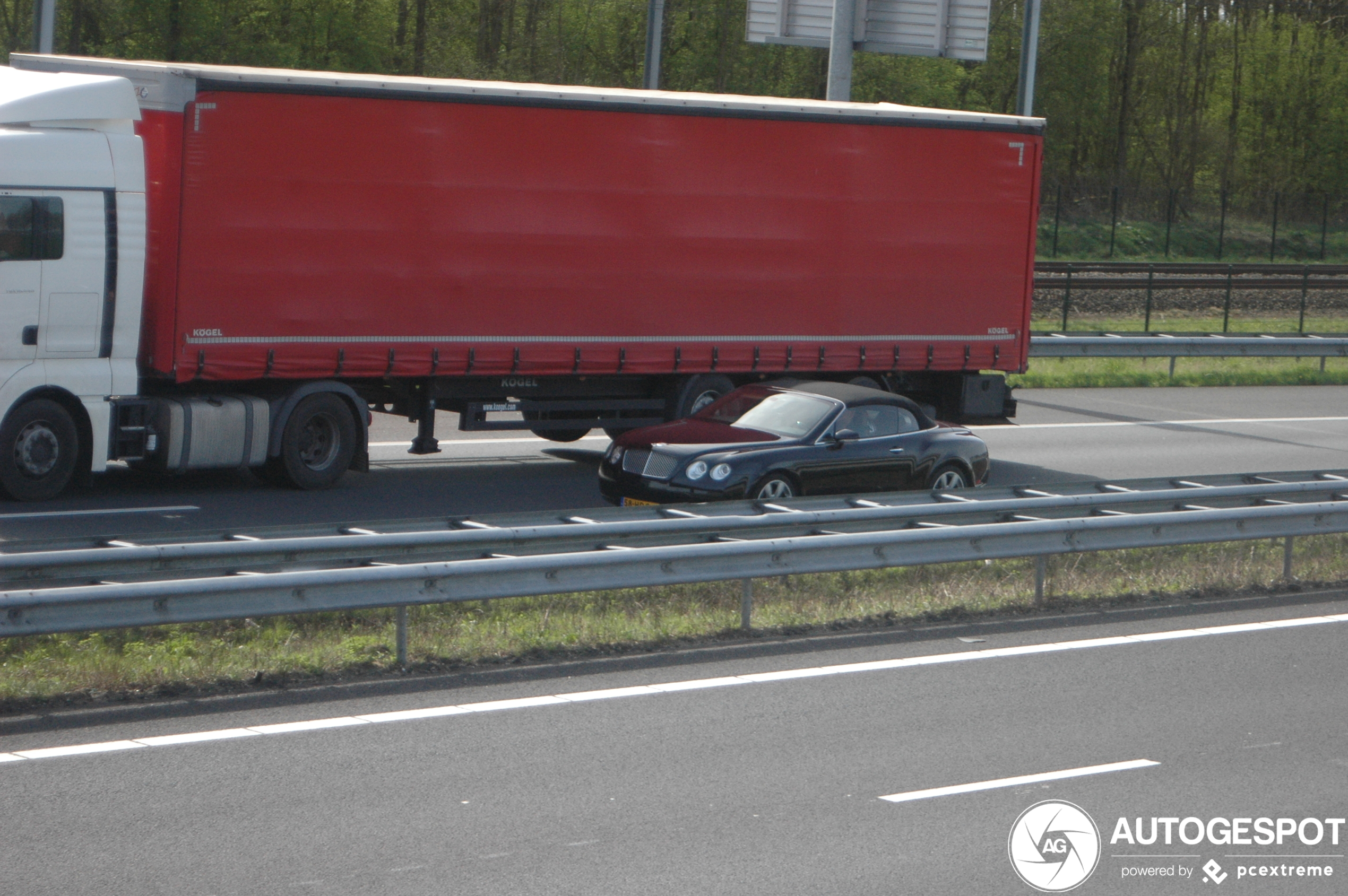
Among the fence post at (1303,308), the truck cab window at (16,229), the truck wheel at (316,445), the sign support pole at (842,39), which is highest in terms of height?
the sign support pole at (842,39)

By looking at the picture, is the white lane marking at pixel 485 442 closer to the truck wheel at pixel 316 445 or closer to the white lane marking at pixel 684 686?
the truck wheel at pixel 316 445

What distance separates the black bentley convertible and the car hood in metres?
0.01

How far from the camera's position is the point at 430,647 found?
905cm

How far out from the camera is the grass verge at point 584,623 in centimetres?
830

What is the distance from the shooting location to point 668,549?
9.59 m

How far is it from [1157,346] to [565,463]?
1363 cm

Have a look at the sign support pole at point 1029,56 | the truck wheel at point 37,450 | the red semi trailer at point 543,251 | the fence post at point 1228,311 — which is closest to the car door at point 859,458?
the red semi trailer at point 543,251

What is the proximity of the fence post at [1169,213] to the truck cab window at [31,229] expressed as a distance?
37.9 m

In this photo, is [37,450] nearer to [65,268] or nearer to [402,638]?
[65,268]

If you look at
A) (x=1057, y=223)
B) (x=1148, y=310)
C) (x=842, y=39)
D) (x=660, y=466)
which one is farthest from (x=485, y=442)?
(x=1057, y=223)

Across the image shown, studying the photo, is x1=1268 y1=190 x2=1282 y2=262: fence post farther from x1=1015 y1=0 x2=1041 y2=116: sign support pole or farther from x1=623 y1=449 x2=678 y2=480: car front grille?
x1=623 y1=449 x2=678 y2=480: car front grille

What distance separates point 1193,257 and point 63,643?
47140mm

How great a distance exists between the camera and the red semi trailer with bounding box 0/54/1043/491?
555 inches

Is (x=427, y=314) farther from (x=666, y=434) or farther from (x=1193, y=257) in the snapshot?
(x=1193, y=257)
